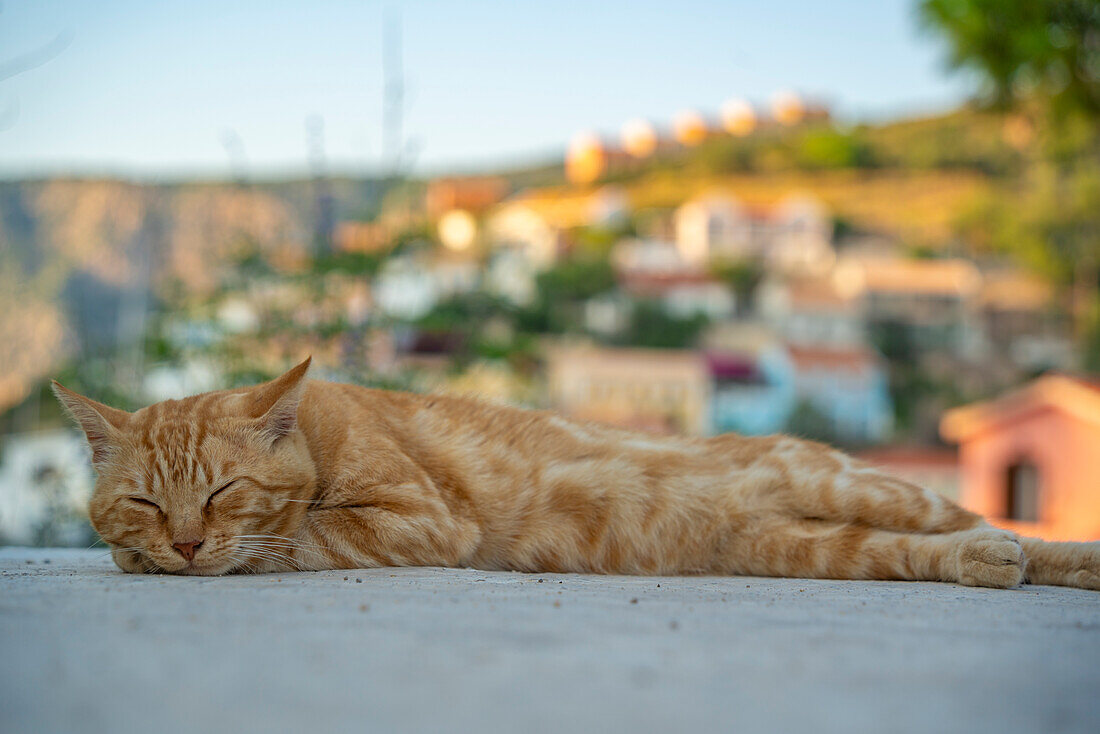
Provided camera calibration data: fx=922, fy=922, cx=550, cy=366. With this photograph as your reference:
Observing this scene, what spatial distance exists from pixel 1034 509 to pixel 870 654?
14794 millimetres

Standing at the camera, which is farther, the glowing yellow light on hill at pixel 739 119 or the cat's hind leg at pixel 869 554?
the glowing yellow light on hill at pixel 739 119

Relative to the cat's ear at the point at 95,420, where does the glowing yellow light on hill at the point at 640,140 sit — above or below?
above

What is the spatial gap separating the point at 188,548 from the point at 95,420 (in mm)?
475

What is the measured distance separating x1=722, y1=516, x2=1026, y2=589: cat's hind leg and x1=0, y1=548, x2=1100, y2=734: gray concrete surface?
0.51 m

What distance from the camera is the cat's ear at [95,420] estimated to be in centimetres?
248

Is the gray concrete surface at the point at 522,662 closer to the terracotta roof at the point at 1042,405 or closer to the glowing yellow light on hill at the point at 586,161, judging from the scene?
the terracotta roof at the point at 1042,405

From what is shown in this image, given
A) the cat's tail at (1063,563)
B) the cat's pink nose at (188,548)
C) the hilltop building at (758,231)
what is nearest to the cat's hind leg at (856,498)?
the cat's tail at (1063,563)

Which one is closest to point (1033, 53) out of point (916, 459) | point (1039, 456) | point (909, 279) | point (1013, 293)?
point (1039, 456)

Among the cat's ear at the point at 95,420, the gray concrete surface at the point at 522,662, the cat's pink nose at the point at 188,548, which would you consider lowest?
the cat's pink nose at the point at 188,548

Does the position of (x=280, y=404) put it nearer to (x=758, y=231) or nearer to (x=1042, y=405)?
(x=1042, y=405)

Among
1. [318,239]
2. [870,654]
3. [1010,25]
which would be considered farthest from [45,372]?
[1010,25]

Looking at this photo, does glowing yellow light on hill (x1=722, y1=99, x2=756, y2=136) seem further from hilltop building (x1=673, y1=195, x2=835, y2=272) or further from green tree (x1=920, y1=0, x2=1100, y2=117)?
green tree (x1=920, y1=0, x2=1100, y2=117)

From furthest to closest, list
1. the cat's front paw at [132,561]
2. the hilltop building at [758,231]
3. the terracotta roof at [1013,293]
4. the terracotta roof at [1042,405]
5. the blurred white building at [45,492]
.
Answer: the hilltop building at [758,231]
the terracotta roof at [1013,293]
the terracotta roof at [1042,405]
the blurred white building at [45,492]
the cat's front paw at [132,561]

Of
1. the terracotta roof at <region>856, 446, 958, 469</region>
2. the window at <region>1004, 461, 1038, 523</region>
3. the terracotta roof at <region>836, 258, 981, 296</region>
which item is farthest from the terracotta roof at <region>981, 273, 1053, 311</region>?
the window at <region>1004, 461, 1038, 523</region>
